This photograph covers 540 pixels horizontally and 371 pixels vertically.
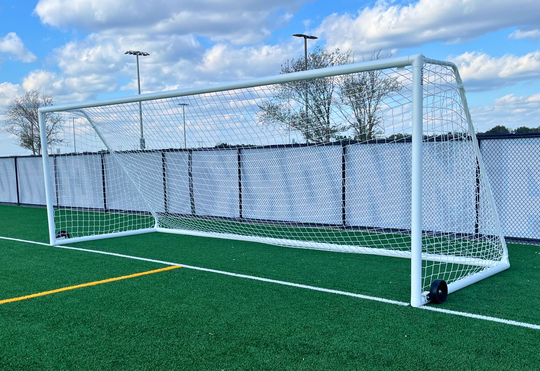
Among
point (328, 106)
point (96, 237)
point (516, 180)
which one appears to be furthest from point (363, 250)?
point (96, 237)

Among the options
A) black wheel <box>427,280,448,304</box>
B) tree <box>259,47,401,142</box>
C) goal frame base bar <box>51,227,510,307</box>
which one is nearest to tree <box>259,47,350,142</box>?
tree <box>259,47,401,142</box>

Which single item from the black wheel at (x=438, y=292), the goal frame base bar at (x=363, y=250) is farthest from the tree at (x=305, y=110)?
the black wheel at (x=438, y=292)

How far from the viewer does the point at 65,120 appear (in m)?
8.51

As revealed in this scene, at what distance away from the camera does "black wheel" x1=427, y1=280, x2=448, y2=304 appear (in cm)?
416

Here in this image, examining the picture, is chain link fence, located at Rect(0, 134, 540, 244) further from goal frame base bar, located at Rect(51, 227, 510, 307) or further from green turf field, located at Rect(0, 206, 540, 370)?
goal frame base bar, located at Rect(51, 227, 510, 307)

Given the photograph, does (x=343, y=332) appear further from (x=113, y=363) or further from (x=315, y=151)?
(x=315, y=151)

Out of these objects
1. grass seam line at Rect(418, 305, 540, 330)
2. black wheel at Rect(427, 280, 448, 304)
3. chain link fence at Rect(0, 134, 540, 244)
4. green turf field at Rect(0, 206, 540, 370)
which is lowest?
grass seam line at Rect(418, 305, 540, 330)

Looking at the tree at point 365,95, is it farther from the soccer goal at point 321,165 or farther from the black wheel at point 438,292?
the black wheel at point 438,292

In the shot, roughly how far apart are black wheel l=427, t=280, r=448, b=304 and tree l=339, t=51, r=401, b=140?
213 cm

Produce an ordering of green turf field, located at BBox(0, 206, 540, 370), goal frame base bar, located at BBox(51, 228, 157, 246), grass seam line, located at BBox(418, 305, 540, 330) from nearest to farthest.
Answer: green turf field, located at BBox(0, 206, 540, 370) → grass seam line, located at BBox(418, 305, 540, 330) → goal frame base bar, located at BBox(51, 228, 157, 246)

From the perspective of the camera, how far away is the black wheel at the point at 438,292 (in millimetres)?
4160

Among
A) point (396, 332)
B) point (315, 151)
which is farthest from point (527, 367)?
point (315, 151)

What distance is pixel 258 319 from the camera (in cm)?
387

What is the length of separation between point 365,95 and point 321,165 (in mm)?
3155
